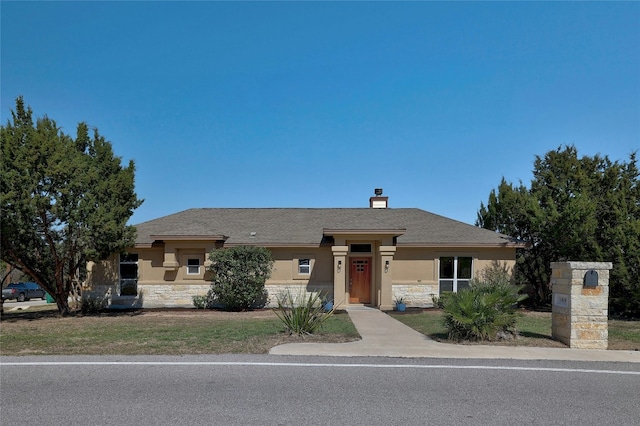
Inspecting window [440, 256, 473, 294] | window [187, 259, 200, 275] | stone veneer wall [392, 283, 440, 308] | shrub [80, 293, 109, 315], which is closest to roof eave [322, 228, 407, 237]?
stone veneer wall [392, 283, 440, 308]

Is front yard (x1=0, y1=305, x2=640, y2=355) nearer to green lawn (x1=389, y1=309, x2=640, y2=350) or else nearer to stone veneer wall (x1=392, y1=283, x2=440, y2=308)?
green lawn (x1=389, y1=309, x2=640, y2=350)

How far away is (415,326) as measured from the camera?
1438 centimetres

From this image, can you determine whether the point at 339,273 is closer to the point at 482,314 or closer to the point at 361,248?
the point at 361,248

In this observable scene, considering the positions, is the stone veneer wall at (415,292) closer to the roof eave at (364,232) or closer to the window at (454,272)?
the window at (454,272)

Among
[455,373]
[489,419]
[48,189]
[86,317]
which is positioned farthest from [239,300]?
[489,419]

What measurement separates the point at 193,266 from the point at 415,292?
32.2 ft

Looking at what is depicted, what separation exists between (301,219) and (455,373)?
690 inches

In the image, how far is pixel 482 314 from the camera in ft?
35.5

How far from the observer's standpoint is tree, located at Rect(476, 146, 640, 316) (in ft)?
58.6

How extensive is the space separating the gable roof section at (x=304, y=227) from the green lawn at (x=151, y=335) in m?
4.61

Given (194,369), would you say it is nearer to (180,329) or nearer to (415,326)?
(180,329)

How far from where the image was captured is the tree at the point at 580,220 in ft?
58.6

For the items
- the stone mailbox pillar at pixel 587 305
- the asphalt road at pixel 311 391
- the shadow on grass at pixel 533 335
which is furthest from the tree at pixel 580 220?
the asphalt road at pixel 311 391

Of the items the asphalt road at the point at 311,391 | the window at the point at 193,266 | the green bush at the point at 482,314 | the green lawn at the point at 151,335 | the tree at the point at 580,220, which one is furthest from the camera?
the window at the point at 193,266
